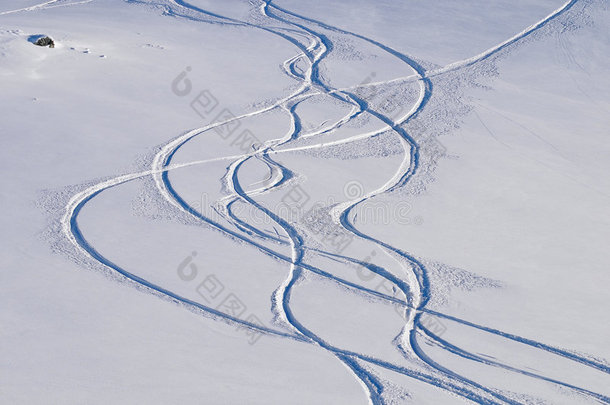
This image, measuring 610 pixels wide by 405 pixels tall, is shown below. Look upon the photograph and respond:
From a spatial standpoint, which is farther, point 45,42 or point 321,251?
point 45,42

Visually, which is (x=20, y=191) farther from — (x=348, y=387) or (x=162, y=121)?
(x=348, y=387)

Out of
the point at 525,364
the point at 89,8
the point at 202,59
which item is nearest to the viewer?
the point at 525,364

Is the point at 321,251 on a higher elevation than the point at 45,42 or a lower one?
higher

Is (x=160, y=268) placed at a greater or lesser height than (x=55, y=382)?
greater

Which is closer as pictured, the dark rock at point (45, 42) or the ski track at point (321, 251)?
the ski track at point (321, 251)

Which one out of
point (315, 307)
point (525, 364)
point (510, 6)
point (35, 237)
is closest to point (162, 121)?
point (35, 237)

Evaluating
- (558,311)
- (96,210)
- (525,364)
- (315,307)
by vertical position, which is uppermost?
(558,311)

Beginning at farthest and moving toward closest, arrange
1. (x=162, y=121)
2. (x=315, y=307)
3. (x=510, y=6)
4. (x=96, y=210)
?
(x=510, y=6) → (x=162, y=121) → (x=96, y=210) → (x=315, y=307)

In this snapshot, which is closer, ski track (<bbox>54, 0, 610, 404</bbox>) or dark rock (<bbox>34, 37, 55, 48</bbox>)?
ski track (<bbox>54, 0, 610, 404</bbox>)
